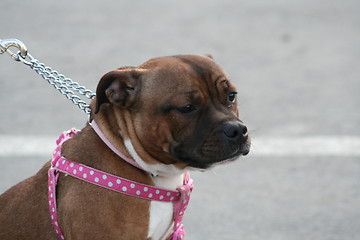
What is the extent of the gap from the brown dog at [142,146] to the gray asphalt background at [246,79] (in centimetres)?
155

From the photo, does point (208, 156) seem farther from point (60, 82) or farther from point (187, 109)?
point (60, 82)

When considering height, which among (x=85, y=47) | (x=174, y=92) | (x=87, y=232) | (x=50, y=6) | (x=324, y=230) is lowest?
(x=87, y=232)

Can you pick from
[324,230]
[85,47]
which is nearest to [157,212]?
[324,230]

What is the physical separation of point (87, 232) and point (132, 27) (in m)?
6.07

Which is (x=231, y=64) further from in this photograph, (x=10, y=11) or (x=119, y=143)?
(x=119, y=143)

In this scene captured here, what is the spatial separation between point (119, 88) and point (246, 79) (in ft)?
13.9

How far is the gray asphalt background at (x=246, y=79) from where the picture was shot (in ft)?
17.4

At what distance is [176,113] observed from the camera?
3545 mm

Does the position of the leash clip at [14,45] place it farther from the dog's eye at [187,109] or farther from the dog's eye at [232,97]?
the dog's eye at [232,97]

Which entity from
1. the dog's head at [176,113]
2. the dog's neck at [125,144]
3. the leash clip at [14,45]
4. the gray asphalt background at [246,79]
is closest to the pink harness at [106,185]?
the dog's neck at [125,144]

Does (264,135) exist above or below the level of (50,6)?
below

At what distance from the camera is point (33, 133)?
260 inches

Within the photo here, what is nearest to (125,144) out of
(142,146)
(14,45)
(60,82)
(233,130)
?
(142,146)

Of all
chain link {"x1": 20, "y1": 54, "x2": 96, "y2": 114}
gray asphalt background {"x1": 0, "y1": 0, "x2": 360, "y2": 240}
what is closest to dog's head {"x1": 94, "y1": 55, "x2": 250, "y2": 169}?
chain link {"x1": 20, "y1": 54, "x2": 96, "y2": 114}
